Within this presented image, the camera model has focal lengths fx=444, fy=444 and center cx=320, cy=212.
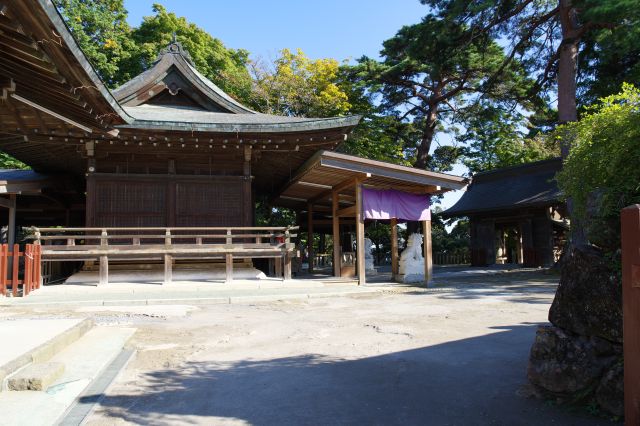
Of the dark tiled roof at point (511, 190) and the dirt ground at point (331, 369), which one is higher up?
the dark tiled roof at point (511, 190)

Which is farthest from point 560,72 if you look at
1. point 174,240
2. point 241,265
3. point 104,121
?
point 104,121

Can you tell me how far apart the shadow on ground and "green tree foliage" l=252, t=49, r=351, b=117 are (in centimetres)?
2056

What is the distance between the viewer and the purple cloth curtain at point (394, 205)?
13.6m

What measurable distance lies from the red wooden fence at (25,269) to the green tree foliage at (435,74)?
17.2 m

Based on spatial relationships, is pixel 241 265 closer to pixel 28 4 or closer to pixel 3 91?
pixel 3 91

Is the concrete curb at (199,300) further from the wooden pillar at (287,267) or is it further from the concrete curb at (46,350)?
the concrete curb at (46,350)

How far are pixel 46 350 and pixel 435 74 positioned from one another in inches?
809

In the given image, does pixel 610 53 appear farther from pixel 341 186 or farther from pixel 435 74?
pixel 341 186

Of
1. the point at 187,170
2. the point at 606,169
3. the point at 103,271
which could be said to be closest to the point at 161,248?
the point at 103,271

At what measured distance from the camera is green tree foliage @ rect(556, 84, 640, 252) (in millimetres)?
3396

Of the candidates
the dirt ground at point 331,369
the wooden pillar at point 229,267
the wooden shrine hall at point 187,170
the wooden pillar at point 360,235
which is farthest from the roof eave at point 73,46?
the wooden pillar at point 360,235

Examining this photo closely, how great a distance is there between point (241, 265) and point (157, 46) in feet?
66.5

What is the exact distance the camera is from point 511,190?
2278 cm

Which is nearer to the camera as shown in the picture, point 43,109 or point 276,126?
point 43,109
